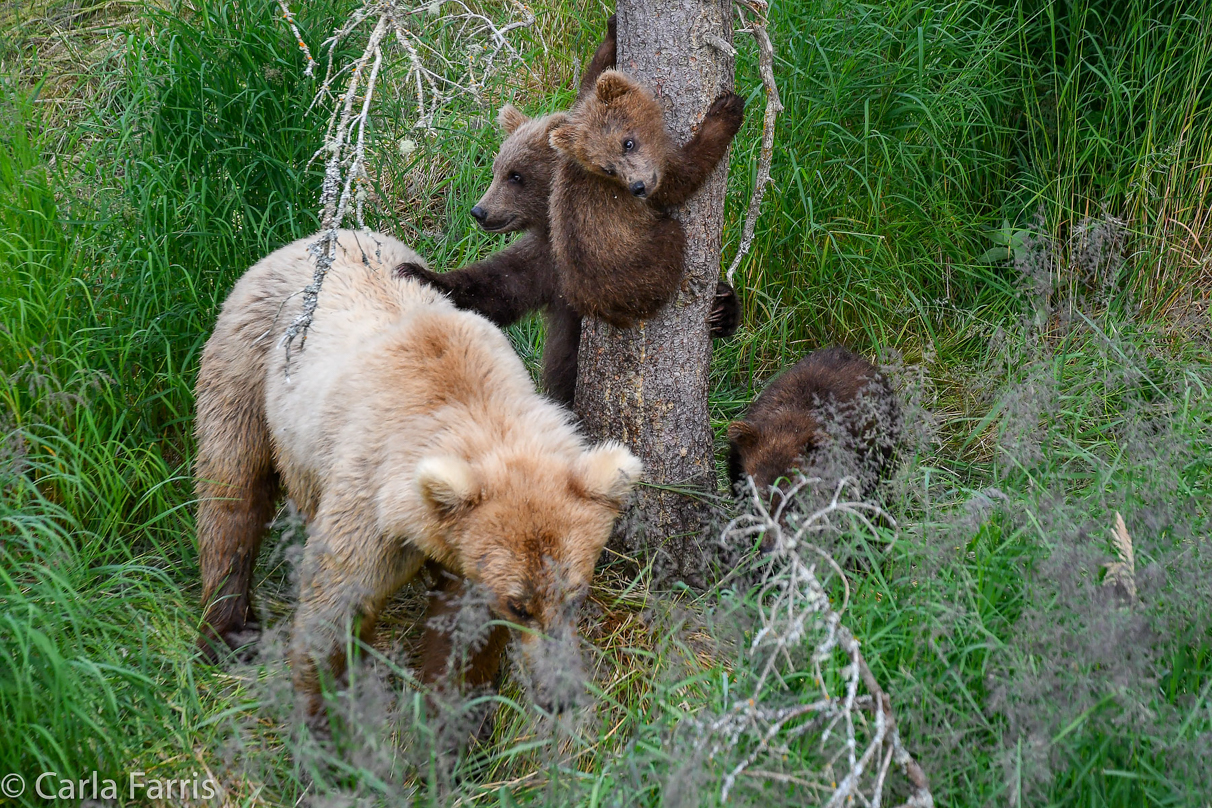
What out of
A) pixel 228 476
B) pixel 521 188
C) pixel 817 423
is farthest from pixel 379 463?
pixel 521 188

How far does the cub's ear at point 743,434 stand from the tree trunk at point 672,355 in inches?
4.3

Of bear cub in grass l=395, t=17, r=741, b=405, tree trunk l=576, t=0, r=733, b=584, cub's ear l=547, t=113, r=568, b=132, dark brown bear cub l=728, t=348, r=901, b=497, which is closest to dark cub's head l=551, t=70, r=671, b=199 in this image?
tree trunk l=576, t=0, r=733, b=584

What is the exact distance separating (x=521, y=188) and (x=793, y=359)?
1714mm

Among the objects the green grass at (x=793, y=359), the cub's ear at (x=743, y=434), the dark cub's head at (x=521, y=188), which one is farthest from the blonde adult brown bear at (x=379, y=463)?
the cub's ear at (x=743, y=434)

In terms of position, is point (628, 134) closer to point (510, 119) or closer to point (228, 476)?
point (510, 119)

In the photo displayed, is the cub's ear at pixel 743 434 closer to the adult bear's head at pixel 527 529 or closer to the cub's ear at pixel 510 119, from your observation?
the adult bear's head at pixel 527 529

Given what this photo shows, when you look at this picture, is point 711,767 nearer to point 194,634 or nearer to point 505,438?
point 505,438

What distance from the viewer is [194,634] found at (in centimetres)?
388

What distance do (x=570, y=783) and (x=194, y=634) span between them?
190 centimetres

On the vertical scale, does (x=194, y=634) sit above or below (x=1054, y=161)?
below

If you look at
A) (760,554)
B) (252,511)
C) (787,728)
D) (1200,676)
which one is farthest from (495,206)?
(1200,676)

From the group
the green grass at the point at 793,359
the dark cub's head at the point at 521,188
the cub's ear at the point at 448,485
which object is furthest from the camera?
the dark cub's head at the point at 521,188

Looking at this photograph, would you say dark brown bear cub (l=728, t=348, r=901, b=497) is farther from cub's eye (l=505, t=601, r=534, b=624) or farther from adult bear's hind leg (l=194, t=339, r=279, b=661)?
adult bear's hind leg (l=194, t=339, r=279, b=661)

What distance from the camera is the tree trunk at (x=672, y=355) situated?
3.75 meters
